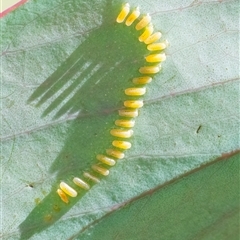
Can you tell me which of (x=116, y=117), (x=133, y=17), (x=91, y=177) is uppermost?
(x=133, y=17)

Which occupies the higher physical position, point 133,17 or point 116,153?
point 133,17

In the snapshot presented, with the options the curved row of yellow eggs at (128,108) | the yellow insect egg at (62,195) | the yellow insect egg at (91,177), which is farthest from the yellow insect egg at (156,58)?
the yellow insect egg at (62,195)

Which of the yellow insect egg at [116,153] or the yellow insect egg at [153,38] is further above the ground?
the yellow insect egg at [153,38]

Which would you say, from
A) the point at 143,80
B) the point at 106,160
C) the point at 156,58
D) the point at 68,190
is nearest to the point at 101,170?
the point at 106,160

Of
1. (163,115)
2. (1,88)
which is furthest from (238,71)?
(1,88)

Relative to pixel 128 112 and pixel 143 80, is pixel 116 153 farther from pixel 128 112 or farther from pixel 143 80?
pixel 143 80

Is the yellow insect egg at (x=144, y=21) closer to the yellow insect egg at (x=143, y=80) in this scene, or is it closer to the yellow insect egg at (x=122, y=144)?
the yellow insect egg at (x=143, y=80)
